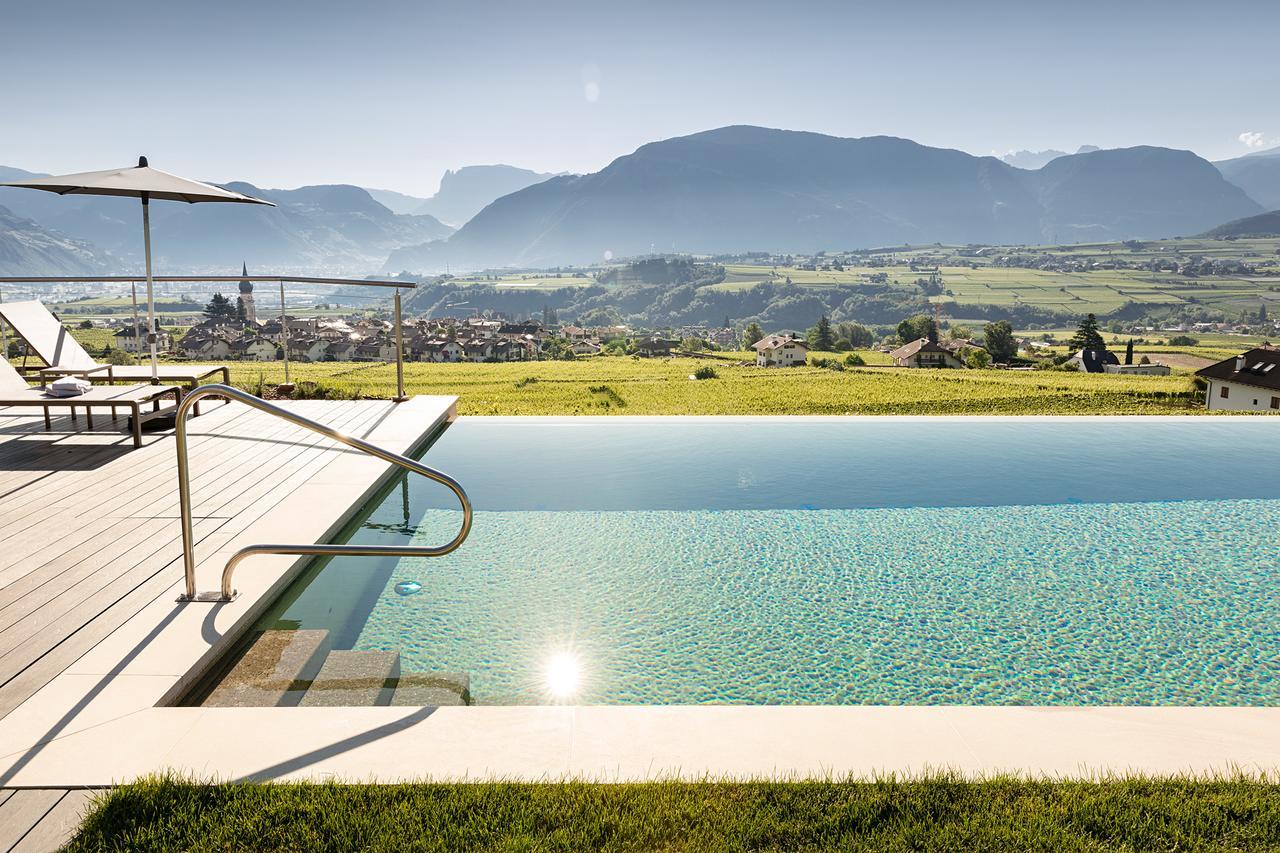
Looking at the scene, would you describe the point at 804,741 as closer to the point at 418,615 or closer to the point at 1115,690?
the point at 1115,690

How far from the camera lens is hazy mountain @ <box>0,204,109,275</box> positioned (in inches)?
4685

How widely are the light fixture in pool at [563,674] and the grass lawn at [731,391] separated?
221 inches

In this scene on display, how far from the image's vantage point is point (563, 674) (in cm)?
300

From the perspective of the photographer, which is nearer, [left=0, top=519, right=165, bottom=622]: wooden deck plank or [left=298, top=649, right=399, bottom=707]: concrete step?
[left=298, top=649, right=399, bottom=707]: concrete step

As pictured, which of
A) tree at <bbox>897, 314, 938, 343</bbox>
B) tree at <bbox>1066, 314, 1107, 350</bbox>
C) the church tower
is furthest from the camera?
tree at <bbox>897, 314, 938, 343</bbox>

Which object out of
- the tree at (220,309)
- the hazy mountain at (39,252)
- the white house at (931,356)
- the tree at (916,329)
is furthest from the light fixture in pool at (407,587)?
the hazy mountain at (39,252)

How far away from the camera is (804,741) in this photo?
84.9 inches

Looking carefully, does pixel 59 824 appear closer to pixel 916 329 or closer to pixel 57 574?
pixel 57 574

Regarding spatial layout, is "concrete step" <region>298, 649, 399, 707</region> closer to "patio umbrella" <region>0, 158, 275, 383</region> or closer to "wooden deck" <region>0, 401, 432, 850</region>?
"wooden deck" <region>0, 401, 432, 850</region>

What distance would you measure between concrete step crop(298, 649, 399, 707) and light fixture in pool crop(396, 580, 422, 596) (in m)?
0.70

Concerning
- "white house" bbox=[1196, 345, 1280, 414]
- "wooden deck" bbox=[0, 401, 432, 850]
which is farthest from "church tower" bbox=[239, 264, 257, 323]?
"white house" bbox=[1196, 345, 1280, 414]

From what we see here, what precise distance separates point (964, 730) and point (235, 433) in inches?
230

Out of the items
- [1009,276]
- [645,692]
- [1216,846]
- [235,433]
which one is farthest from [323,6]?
[1009,276]

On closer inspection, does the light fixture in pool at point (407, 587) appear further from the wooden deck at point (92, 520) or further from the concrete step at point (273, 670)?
the wooden deck at point (92, 520)
